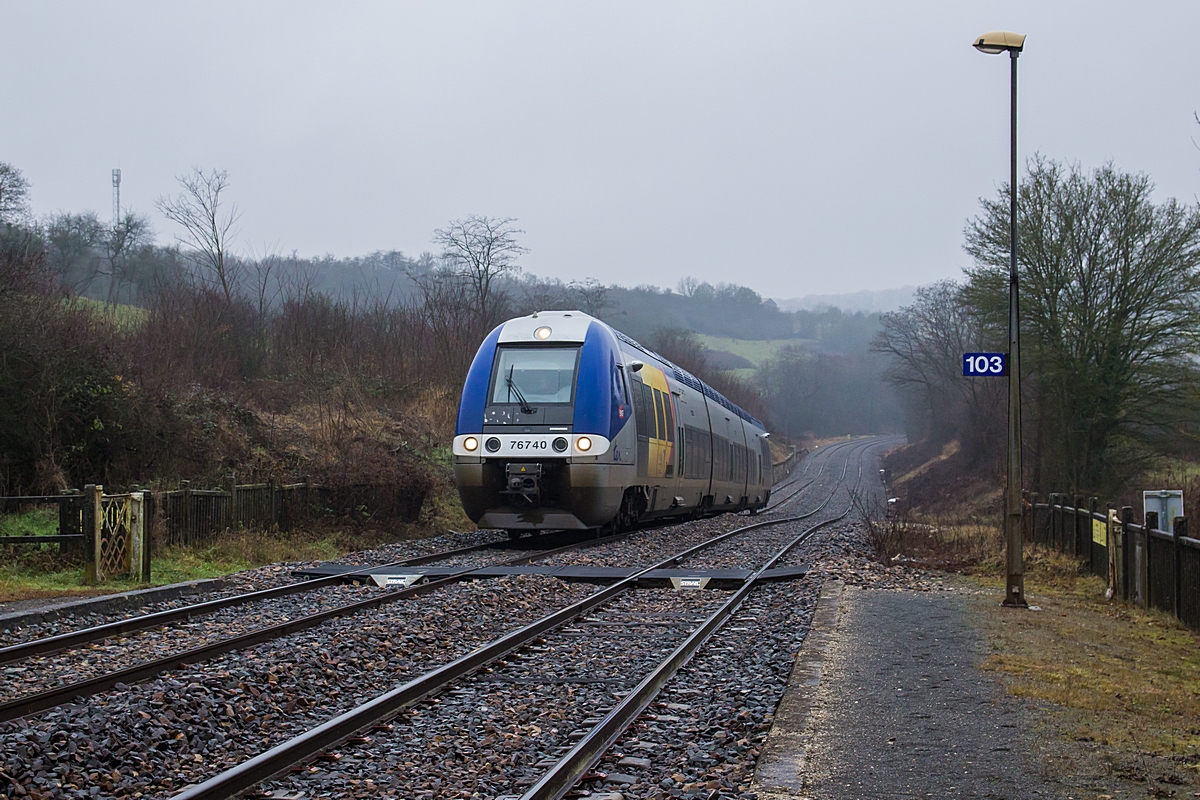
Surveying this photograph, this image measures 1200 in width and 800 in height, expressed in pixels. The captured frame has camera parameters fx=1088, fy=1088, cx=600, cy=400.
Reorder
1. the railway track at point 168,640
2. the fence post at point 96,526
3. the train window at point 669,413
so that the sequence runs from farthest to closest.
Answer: the train window at point 669,413 < the fence post at point 96,526 < the railway track at point 168,640

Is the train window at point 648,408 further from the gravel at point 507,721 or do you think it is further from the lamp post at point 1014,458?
the gravel at point 507,721

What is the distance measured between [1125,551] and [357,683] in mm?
10599

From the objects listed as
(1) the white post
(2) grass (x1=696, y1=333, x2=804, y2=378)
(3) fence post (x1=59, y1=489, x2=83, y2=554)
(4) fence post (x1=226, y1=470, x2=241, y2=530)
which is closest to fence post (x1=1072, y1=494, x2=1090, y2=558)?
(4) fence post (x1=226, y1=470, x2=241, y2=530)

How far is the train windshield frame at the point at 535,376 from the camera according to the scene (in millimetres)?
17578

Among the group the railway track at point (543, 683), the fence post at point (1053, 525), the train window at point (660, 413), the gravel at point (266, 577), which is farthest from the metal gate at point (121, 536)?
the fence post at point (1053, 525)

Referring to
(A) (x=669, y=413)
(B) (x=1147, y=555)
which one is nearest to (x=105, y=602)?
(B) (x=1147, y=555)

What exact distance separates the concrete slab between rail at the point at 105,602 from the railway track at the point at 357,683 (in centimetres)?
257

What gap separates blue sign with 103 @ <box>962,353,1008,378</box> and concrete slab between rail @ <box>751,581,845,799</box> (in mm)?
3872

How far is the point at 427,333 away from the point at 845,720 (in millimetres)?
29554

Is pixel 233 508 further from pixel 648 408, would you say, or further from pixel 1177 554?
pixel 1177 554

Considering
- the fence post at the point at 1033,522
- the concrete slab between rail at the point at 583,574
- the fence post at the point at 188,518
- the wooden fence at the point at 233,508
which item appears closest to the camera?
the concrete slab between rail at the point at 583,574

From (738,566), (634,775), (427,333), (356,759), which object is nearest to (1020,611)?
(738,566)

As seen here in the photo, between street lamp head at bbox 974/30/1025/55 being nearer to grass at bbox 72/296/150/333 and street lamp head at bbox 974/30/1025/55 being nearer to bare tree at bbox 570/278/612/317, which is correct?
grass at bbox 72/296/150/333

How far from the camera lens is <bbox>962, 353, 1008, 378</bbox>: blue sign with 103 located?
12.2 meters
